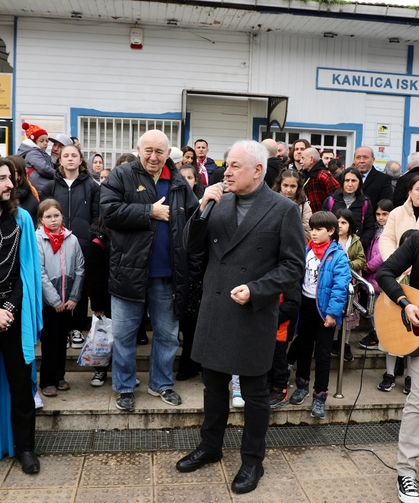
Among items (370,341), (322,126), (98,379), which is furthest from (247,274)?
(322,126)

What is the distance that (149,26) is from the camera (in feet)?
28.2

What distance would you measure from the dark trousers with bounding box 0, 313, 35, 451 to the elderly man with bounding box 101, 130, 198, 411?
28.7 inches

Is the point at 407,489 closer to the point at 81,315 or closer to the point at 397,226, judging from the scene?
the point at 397,226

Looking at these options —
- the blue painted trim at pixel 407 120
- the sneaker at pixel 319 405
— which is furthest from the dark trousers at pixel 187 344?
the blue painted trim at pixel 407 120

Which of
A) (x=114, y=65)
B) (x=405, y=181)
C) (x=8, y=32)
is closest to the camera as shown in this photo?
(x=405, y=181)

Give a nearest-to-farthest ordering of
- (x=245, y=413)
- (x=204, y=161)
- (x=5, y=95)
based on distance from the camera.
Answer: (x=245, y=413) < (x=204, y=161) < (x=5, y=95)

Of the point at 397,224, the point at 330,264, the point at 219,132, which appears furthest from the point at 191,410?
the point at 219,132

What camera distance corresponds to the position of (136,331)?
153 inches

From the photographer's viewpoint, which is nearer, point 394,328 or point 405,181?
point 394,328

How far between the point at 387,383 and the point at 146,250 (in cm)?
246

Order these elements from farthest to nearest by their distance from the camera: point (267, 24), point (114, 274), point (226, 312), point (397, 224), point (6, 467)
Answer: point (267, 24) → point (397, 224) → point (114, 274) → point (6, 467) → point (226, 312)

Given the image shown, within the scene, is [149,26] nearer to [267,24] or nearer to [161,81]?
[161,81]

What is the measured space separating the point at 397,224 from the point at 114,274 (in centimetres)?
238

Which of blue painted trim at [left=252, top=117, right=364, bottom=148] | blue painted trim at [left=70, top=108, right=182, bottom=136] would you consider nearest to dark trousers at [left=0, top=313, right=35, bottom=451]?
blue painted trim at [left=70, top=108, right=182, bottom=136]
